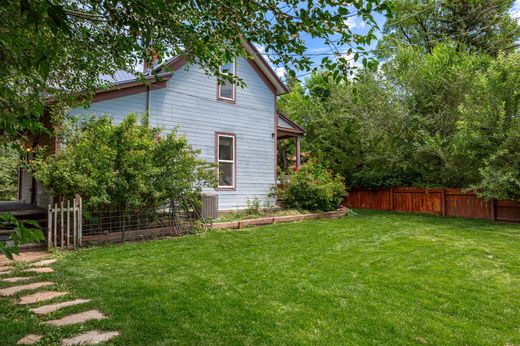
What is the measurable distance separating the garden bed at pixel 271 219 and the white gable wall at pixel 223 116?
1639mm

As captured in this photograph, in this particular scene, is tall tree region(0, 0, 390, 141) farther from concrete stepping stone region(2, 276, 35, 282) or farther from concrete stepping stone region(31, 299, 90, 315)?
concrete stepping stone region(2, 276, 35, 282)

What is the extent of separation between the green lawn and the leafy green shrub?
4311 millimetres

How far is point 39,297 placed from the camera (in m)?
3.93

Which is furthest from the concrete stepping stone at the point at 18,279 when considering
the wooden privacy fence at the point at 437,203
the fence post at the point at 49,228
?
the wooden privacy fence at the point at 437,203

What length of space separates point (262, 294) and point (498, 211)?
10680 millimetres

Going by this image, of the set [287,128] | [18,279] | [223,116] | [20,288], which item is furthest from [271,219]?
[20,288]

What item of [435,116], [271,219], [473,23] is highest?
[473,23]

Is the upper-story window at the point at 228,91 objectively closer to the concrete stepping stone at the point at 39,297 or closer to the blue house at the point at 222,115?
the blue house at the point at 222,115

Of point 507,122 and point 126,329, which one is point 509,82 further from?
point 126,329

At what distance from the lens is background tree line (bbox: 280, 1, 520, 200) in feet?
34.3

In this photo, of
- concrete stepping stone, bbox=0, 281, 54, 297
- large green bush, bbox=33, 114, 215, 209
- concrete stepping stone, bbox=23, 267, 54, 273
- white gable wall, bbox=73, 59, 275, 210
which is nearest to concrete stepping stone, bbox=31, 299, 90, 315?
concrete stepping stone, bbox=0, 281, 54, 297

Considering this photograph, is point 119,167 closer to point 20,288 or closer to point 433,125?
point 20,288

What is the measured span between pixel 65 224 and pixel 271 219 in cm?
539

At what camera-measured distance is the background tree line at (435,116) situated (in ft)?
34.3
